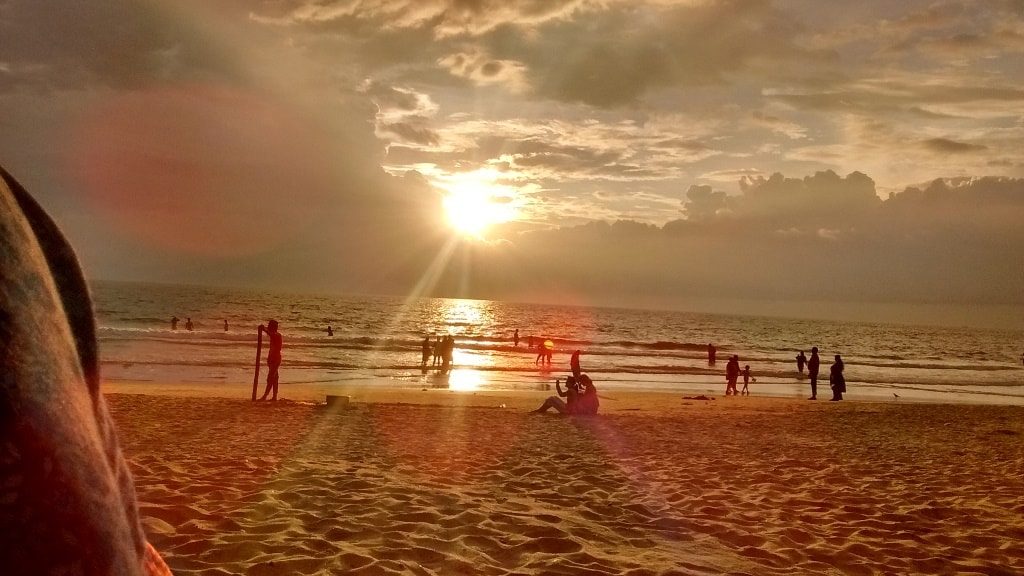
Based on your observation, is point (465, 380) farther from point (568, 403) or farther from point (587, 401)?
point (587, 401)

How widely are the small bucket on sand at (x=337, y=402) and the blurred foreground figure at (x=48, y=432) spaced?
16.2 metres

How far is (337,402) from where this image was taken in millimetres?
17000

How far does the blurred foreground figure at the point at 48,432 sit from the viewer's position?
784 mm

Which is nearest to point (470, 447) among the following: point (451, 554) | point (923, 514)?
point (451, 554)

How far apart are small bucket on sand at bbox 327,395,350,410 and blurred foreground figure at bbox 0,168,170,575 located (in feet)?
53.3

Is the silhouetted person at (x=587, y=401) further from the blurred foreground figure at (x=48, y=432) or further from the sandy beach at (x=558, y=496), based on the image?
the blurred foreground figure at (x=48, y=432)

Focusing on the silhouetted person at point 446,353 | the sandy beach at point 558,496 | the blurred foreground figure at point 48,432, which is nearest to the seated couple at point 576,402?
the sandy beach at point 558,496

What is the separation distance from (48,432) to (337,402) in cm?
1684

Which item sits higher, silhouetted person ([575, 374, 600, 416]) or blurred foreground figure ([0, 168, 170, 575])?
blurred foreground figure ([0, 168, 170, 575])

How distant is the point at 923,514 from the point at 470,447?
6584 mm

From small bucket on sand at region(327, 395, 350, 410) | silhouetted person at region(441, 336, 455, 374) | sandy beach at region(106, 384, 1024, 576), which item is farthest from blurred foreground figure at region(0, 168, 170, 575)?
silhouetted person at region(441, 336, 455, 374)

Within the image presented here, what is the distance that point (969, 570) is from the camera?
19.0ft

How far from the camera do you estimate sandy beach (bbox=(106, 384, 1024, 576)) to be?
18.4 feet

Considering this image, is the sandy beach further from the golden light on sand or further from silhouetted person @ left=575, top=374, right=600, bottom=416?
the golden light on sand
